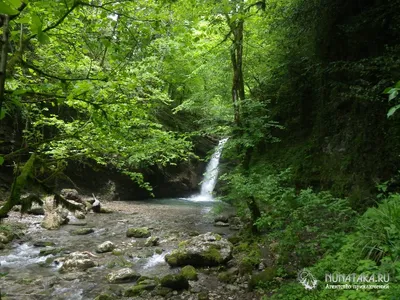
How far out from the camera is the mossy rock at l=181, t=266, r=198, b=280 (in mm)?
6273

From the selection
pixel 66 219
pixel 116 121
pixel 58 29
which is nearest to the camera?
pixel 58 29

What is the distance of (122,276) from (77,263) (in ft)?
4.48

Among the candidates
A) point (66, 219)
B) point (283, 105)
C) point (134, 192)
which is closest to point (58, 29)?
point (283, 105)

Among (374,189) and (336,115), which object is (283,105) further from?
(374,189)

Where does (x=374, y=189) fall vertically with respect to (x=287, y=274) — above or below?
above

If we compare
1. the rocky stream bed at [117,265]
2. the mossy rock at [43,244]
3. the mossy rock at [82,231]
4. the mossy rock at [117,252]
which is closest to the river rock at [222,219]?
the rocky stream bed at [117,265]

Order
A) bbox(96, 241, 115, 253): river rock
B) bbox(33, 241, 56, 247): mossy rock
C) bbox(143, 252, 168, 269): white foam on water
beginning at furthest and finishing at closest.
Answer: bbox(33, 241, 56, 247): mossy rock, bbox(96, 241, 115, 253): river rock, bbox(143, 252, 168, 269): white foam on water

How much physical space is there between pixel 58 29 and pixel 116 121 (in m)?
1.39

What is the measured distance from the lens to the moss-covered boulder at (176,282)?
584cm

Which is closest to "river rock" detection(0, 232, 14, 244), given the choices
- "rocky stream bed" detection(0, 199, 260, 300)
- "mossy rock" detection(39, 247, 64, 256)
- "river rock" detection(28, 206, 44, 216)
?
"rocky stream bed" detection(0, 199, 260, 300)

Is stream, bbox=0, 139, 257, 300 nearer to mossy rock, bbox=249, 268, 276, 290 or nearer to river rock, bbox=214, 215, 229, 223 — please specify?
mossy rock, bbox=249, 268, 276, 290

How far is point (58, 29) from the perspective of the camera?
12.4 feet

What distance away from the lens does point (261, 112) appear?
10.7m

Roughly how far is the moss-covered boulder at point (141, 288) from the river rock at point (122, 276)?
14.9 inches
